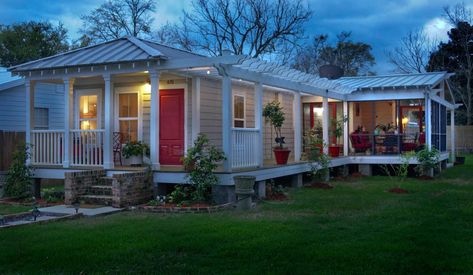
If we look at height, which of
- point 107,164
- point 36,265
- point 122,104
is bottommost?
point 36,265

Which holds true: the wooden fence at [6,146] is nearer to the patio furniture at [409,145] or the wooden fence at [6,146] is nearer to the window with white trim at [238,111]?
the window with white trim at [238,111]

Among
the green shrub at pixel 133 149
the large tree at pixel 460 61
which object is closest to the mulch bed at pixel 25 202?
the green shrub at pixel 133 149

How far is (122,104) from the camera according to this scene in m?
13.7

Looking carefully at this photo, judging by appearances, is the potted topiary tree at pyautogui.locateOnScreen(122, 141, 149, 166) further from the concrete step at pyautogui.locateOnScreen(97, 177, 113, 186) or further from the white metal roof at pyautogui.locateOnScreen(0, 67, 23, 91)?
the white metal roof at pyautogui.locateOnScreen(0, 67, 23, 91)

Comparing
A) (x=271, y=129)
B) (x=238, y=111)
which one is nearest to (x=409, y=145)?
(x=271, y=129)

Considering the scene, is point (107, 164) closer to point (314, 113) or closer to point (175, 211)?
point (175, 211)

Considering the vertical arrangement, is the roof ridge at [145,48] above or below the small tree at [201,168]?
above

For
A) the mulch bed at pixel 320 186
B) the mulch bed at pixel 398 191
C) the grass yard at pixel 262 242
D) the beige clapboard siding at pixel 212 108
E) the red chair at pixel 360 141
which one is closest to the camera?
the grass yard at pixel 262 242

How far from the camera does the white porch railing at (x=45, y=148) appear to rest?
40.6ft

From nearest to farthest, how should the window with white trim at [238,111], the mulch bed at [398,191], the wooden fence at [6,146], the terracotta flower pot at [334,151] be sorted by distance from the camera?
the mulch bed at [398,191], the window with white trim at [238,111], the wooden fence at [6,146], the terracotta flower pot at [334,151]

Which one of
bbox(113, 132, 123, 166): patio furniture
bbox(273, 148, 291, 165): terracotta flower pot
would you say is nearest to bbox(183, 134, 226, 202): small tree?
bbox(273, 148, 291, 165): terracotta flower pot

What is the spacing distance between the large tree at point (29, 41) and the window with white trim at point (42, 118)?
50.2 feet

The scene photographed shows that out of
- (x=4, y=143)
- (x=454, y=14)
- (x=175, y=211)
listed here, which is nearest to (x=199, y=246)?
(x=175, y=211)

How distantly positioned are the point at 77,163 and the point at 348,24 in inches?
1371
